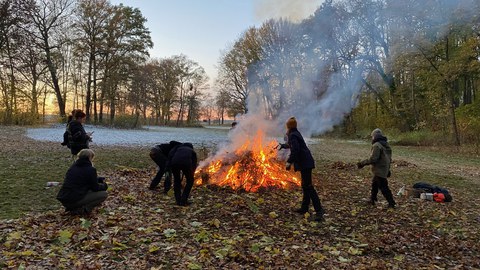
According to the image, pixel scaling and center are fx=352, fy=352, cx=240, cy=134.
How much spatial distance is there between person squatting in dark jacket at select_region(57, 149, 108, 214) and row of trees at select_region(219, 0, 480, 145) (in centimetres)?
835

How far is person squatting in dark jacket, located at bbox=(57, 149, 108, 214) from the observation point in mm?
6215

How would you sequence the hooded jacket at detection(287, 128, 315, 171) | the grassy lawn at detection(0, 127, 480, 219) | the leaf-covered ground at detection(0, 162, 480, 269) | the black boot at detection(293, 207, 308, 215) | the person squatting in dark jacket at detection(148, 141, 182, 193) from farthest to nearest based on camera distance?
the person squatting in dark jacket at detection(148, 141, 182, 193), the grassy lawn at detection(0, 127, 480, 219), the black boot at detection(293, 207, 308, 215), the hooded jacket at detection(287, 128, 315, 171), the leaf-covered ground at detection(0, 162, 480, 269)

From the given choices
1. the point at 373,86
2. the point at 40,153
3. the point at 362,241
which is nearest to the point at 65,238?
the point at 362,241

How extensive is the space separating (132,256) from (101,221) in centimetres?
161

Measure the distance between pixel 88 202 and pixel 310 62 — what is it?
36.0ft

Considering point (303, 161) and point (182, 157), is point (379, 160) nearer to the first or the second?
point (303, 161)

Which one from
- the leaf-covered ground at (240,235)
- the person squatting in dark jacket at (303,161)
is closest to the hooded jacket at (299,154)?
the person squatting in dark jacket at (303,161)

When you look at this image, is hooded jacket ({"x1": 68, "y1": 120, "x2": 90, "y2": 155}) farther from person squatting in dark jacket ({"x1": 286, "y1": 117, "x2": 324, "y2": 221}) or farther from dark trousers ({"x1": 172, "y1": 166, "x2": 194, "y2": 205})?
person squatting in dark jacket ({"x1": 286, "y1": 117, "x2": 324, "y2": 221})

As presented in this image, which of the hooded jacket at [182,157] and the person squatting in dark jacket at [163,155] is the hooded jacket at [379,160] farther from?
the person squatting in dark jacket at [163,155]

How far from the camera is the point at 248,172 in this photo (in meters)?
9.38

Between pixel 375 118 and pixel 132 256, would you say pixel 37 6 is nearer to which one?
pixel 375 118

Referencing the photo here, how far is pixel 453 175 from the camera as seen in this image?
13.7 m

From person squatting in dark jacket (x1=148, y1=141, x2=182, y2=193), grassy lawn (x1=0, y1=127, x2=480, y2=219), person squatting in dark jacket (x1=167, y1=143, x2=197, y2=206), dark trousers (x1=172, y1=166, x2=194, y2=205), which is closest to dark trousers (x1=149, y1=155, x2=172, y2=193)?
person squatting in dark jacket (x1=148, y1=141, x2=182, y2=193)

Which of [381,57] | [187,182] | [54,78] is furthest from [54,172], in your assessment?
[54,78]
